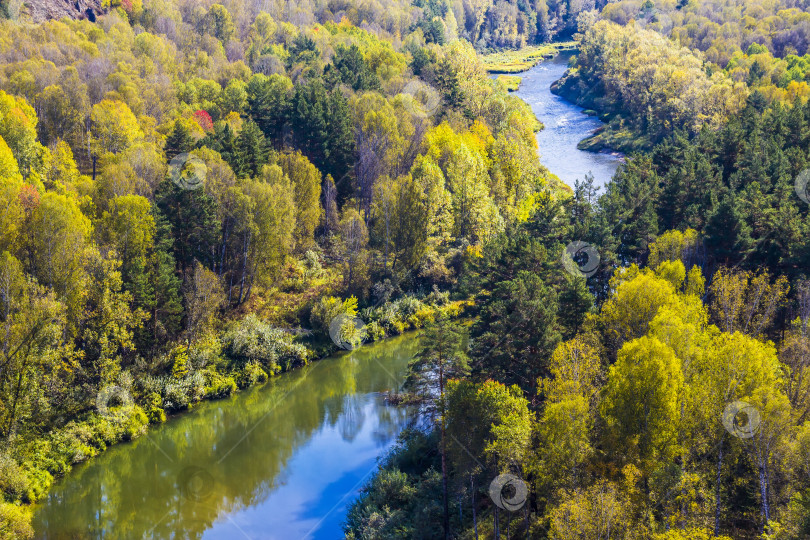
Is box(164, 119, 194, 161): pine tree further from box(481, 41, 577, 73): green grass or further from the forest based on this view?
box(481, 41, 577, 73): green grass

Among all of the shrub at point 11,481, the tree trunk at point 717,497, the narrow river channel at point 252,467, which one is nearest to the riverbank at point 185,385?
the shrub at point 11,481

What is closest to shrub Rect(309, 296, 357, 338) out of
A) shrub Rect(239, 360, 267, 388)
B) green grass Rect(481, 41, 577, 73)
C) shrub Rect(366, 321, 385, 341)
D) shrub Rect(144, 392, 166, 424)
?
shrub Rect(366, 321, 385, 341)

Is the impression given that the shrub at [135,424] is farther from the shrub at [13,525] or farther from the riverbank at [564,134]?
the riverbank at [564,134]

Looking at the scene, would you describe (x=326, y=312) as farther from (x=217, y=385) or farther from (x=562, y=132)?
(x=562, y=132)

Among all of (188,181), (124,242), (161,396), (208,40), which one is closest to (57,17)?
(208,40)

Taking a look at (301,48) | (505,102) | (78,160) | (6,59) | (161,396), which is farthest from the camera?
(301,48)

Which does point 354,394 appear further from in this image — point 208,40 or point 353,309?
point 208,40
